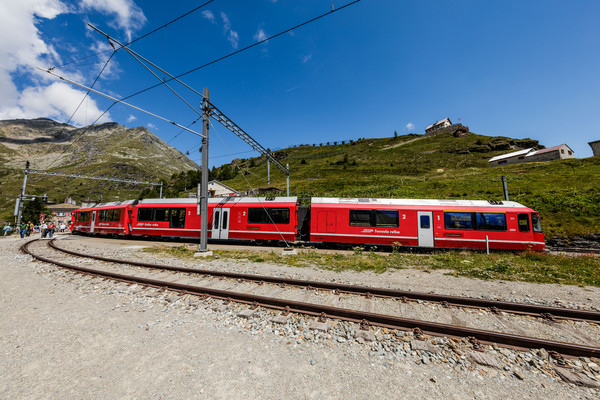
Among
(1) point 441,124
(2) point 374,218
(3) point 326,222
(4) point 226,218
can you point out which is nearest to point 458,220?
(2) point 374,218

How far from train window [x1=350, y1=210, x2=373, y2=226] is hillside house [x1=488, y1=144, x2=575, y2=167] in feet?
216

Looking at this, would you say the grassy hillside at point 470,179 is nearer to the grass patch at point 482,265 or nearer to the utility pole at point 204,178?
the utility pole at point 204,178

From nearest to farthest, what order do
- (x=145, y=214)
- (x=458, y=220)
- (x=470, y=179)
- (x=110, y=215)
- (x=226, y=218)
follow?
(x=458, y=220), (x=226, y=218), (x=145, y=214), (x=110, y=215), (x=470, y=179)

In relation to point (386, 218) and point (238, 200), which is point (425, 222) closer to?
point (386, 218)

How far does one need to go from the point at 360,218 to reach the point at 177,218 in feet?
48.3

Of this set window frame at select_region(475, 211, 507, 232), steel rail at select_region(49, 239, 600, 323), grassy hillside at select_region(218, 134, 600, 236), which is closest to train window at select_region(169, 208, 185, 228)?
grassy hillside at select_region(218, 134, 600, 236)

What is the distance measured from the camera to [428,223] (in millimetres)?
14375

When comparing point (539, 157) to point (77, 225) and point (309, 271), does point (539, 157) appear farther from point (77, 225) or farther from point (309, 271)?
point (77, 225)

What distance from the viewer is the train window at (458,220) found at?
1399 cm

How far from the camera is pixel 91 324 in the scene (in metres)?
4.98

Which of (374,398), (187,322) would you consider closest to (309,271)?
(187,322)

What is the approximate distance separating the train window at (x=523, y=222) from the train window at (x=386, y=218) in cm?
686

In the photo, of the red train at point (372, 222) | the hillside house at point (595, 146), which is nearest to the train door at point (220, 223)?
the red train at point (372, 222)

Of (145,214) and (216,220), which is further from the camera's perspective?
(145,214)
